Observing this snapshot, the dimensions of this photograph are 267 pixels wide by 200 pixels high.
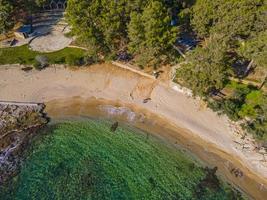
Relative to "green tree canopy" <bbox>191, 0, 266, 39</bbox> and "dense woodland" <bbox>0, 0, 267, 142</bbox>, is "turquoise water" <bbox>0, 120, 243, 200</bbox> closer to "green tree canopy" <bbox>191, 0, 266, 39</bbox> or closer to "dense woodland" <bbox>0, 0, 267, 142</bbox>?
"dense woodland" <bbox>0, 0, 267, 142</bbox>

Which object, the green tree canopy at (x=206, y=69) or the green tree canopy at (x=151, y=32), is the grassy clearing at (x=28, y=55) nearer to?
the green tree canopy at (x=151, y=32)

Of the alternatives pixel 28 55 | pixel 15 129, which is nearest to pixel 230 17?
pixel 28 55

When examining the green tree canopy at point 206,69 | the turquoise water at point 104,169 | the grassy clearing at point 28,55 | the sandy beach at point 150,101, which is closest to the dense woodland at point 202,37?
the green tree canopy at point 206,69

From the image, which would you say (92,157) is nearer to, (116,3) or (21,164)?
(21,164)

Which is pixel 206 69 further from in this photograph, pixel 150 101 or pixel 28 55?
pixel 28 55

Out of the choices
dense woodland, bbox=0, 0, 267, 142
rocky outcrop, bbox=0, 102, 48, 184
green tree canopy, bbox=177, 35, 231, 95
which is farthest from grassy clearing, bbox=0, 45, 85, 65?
green tree canopy, bbox=177, 35, 231, 95

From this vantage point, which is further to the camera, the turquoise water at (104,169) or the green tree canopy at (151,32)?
the green tree canopy at (151,32)
